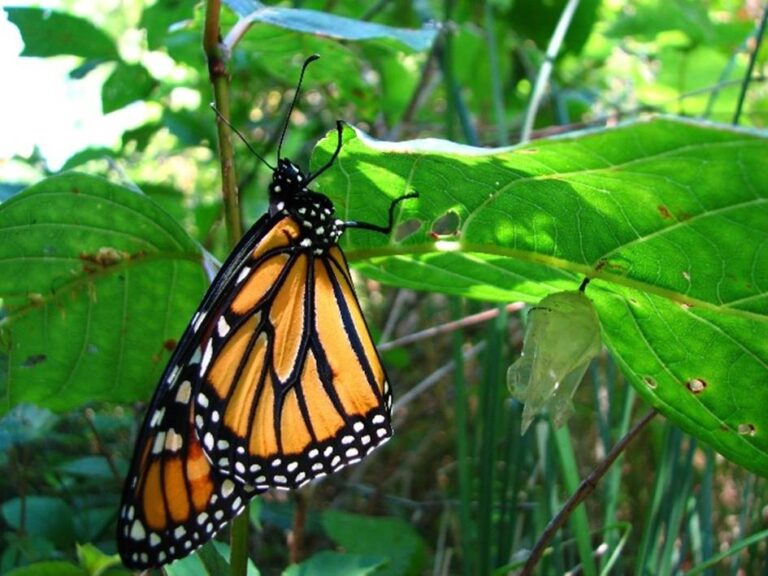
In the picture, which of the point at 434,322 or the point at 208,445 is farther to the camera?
the point at 434,322

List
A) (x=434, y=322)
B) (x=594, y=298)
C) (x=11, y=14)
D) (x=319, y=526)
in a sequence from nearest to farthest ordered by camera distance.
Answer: (x=594, y=298) → (x=11, y=14) → (x=319, y=526) → (x=434, y=322)

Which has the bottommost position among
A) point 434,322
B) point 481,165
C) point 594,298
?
point 434,322

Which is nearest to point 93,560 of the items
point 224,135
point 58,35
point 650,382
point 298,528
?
point 298,528

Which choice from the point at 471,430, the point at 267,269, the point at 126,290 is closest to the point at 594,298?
the point at 267,269

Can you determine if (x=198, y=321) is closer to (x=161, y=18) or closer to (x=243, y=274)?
(x=243, y=274)

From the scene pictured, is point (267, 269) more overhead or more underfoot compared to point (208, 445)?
more overhead

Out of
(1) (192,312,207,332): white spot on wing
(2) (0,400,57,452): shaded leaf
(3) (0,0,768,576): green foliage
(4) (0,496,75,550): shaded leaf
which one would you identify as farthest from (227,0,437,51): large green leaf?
(4) (0,496,75,550): shaded leaf

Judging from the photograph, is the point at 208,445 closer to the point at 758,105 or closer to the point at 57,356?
the point at 57,356
